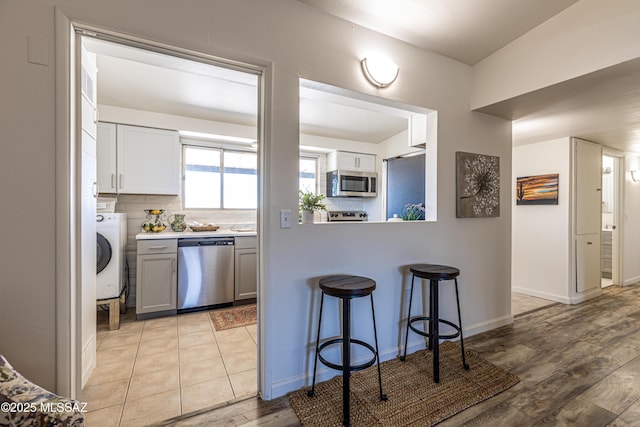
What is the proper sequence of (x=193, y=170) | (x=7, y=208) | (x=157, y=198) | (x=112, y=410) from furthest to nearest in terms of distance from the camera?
(x=193, y=170) < (x=157, y=198) < (x=112, y=410) < (x=7, y=208)

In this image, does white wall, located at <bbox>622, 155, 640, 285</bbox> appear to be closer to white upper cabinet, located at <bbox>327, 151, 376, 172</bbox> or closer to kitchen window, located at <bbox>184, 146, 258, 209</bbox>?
white upper cabinet, located at <bbox>327, 151, 376, 172</bbox>

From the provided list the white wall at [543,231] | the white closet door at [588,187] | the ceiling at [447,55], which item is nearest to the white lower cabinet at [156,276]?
the ceiling at [447,55]

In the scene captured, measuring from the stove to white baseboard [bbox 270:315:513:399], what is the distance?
241cm

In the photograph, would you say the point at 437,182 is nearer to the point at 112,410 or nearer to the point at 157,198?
the point at 112,410

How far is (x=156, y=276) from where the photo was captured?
3.05m

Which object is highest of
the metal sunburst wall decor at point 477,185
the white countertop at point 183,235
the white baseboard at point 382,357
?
the metal sunburst wall decor at point 477,185

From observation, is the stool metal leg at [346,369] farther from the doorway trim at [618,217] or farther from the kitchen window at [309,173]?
the doorway trim at [618,217]

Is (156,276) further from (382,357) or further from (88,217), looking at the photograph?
(382,357)

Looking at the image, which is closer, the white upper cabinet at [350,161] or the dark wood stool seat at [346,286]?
the dark wood stool seat at [346,286]

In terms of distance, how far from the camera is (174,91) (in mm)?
2957

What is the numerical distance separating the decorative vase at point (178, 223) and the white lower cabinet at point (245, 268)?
728 mm

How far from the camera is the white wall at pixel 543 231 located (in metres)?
3.65

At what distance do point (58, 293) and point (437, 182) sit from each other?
2619 mm

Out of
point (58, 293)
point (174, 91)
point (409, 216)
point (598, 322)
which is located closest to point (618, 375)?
point (598, 322)
